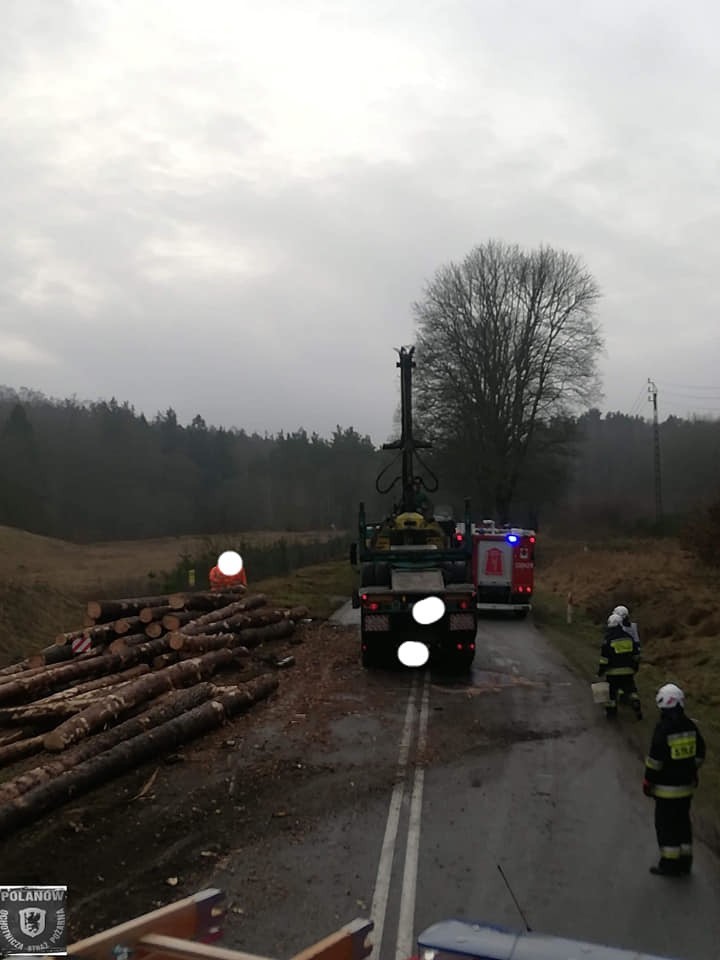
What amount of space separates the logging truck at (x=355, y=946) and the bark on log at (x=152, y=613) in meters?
12.6

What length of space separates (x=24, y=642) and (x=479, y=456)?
29.4m

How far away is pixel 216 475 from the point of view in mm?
102938

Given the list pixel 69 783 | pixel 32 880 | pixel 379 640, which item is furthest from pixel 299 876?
pixel 379 640

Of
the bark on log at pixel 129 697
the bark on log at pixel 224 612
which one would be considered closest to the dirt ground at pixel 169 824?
the bark on log at pixel 129 697

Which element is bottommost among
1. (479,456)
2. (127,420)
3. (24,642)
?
(24,642)

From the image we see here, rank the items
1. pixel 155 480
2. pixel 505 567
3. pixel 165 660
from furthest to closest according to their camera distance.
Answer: pixel 155 480
pixel 505 567
pixel 165 660

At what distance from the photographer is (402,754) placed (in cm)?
987

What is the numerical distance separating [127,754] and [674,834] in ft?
17.6

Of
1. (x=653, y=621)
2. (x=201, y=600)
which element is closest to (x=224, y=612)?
(x=201, y=600)

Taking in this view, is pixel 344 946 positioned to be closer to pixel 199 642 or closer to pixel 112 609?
pixel 199 642

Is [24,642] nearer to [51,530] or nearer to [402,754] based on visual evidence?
[402,754]

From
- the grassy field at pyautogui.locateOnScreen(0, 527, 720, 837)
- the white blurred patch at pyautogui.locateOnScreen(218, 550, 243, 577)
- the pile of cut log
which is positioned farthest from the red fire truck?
the pile of cut log

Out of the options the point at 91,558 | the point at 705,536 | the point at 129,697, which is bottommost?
the point at 91,558

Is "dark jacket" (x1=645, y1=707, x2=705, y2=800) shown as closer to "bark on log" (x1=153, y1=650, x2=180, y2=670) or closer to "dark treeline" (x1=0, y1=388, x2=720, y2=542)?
"bark on log" (x1=153, y1=650, x2=180, y2=670)
